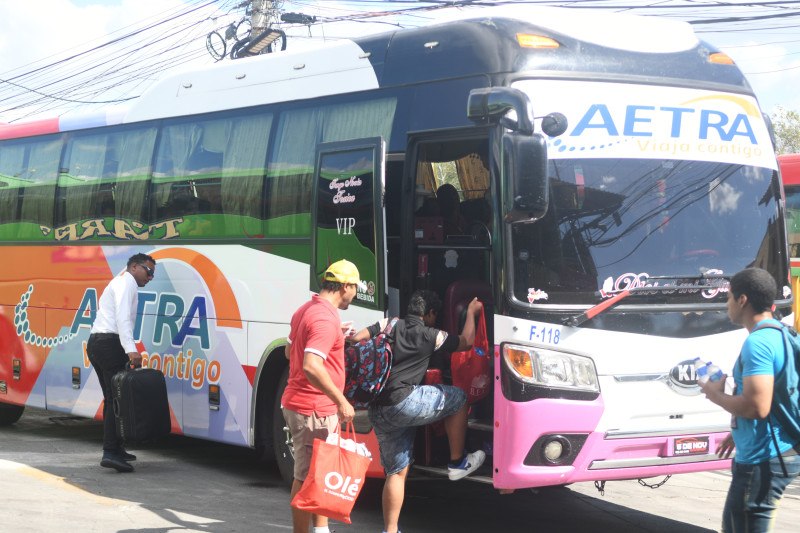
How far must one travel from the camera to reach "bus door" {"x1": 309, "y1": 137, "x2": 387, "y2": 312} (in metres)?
7.66

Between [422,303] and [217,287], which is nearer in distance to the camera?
[422,303]

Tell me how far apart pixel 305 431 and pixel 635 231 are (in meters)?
2.46

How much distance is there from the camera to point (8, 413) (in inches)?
519

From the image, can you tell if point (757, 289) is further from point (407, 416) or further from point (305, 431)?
point (305, 431)

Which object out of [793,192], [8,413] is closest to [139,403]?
[8,413]

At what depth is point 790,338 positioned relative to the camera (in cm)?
496

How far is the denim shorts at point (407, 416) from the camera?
6922 mm

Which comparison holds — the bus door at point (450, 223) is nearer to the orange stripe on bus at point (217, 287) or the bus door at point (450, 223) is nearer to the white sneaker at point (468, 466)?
the white sneaker at point (468, 466)

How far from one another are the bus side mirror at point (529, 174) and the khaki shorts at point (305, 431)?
170 cm

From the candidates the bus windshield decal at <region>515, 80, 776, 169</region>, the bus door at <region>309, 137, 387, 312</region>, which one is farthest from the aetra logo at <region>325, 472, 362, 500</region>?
the bus windshield decal at <region>515, 80, 776, 169</region>

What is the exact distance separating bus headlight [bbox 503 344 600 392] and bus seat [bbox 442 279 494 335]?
1.03 metres

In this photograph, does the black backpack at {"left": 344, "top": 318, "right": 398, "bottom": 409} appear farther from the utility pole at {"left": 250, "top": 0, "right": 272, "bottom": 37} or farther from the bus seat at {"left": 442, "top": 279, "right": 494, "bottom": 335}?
the utility pole at {"left": 250, "top": 0, "right": 272, "bottom": 37}

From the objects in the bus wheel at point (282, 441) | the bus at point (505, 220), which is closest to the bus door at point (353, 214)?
the bus at point (505, 220)

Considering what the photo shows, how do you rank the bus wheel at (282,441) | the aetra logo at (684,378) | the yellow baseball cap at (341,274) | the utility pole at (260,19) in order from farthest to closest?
1. the utility pole at (260,19)
2. the bus wheel at (282,441)
3. the aetra logo at (684,378)
4. the yellow baseball cap at (341,274)
